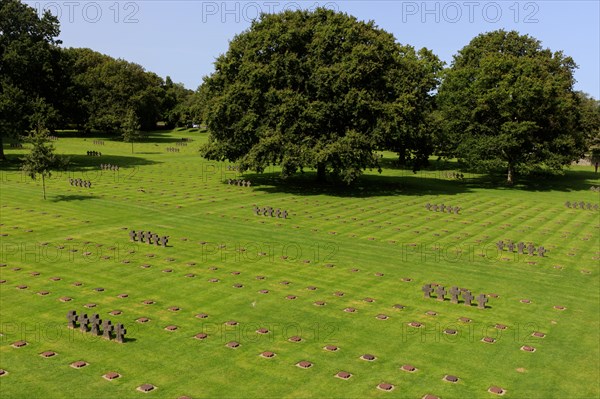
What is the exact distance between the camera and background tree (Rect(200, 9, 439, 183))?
162 feet

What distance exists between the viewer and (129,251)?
2831cm

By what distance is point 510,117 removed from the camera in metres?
59.9

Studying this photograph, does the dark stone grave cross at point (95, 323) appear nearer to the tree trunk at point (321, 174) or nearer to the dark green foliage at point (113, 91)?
the tree trunk at point (321, 174)

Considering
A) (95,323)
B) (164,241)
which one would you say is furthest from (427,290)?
(164,241)

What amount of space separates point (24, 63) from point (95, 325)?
57.0 m

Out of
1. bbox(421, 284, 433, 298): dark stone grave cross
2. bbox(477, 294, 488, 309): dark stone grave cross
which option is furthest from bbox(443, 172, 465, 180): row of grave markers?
bbox(477, 294, 488, 309): dark stone grave cross

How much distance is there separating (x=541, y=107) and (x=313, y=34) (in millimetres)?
27202

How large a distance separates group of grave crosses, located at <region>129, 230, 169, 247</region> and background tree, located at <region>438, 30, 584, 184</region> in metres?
41.4

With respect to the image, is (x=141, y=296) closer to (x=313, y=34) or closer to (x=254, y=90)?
(x=254, y=90)

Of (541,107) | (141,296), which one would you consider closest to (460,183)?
(541,107)

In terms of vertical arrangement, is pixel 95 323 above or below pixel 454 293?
above

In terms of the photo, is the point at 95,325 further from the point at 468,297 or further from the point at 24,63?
the point at 24,63

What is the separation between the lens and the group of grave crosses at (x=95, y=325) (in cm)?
1706

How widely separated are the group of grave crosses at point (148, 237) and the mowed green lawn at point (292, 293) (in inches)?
22.3
